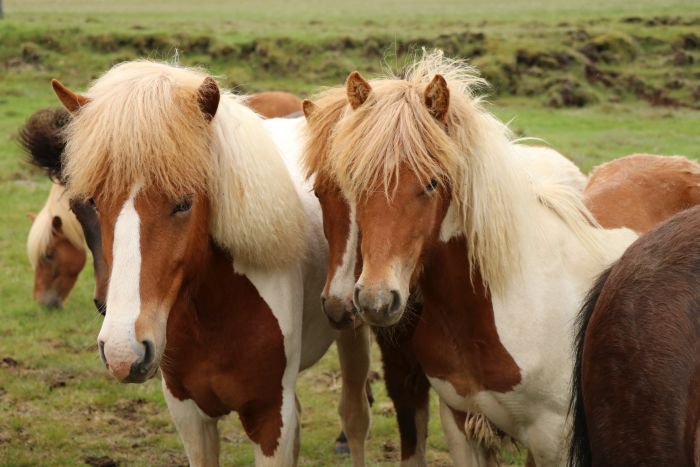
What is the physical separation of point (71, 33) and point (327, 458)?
19.1 m

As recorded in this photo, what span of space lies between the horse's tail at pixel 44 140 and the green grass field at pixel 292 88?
76 centimetres

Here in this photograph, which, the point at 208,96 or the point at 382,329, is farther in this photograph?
the point at 382,329

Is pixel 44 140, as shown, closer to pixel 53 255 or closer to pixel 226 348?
pixel 226 348

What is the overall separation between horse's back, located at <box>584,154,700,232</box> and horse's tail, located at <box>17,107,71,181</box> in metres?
2.71

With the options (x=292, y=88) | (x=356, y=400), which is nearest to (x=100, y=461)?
(x=356, y=400)

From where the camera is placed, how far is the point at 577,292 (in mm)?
3660

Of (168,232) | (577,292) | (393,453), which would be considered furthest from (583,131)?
(168,232)

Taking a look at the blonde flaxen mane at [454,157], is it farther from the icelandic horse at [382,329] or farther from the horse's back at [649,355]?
the horse's back at [649,355]

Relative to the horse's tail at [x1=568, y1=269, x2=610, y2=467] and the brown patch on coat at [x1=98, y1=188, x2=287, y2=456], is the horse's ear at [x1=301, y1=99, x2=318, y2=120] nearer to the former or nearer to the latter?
the brown patch on coat at [x1=98, y1=188, x2=287, y2=456]

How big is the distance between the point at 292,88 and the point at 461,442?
1568 cm

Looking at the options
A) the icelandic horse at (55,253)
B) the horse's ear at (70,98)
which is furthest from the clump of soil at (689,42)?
the horse's ear at (70,98)

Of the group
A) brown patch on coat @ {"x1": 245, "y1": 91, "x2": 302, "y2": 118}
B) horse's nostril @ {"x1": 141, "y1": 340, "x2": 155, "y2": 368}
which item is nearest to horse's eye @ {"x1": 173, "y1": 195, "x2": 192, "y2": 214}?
horse's nostril @ {"x1": 141, "y1": 340, "x2": 155, "y2": 368}

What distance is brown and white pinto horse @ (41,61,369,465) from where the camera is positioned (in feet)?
9.96

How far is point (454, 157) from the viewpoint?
3320 millimetres
